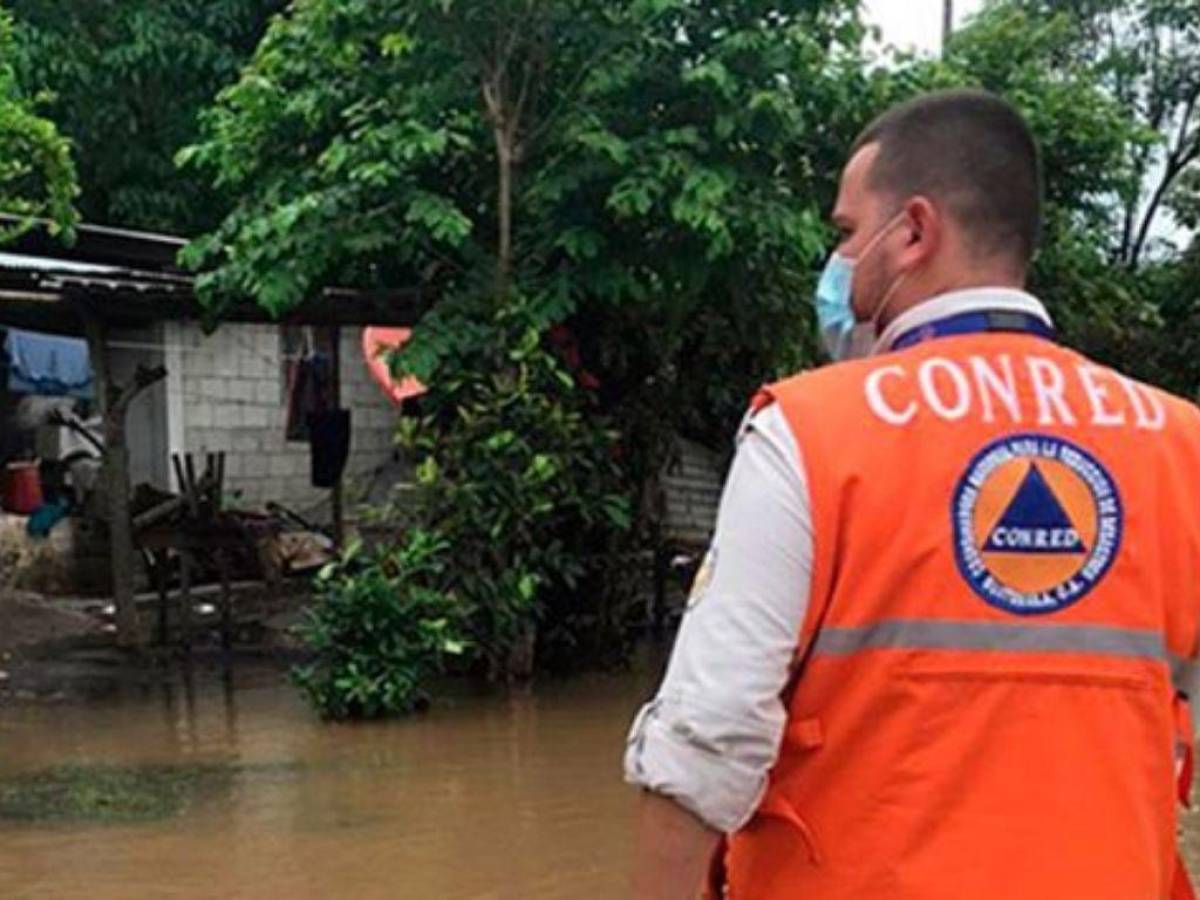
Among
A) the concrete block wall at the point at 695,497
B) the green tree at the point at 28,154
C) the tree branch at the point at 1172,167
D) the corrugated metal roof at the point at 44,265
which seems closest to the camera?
the green tree at the point at 28,154

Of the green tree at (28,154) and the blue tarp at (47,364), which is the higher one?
the green tree at (28,154)

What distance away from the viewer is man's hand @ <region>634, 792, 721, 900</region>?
1.44 m

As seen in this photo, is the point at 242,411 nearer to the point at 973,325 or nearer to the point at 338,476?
the point at 338,476

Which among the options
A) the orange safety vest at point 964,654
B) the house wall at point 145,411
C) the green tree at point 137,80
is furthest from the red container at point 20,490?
the orange safety vest at point 964,654

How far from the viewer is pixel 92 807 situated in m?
6.69

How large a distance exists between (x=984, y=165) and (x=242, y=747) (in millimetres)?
7040

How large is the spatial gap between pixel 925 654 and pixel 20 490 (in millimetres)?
13377

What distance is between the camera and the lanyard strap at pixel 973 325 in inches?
60.6

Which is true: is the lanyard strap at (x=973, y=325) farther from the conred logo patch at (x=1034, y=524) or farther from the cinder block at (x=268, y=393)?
the cinder block at (x=268, y=393)

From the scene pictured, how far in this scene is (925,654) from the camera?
1431 millimetres

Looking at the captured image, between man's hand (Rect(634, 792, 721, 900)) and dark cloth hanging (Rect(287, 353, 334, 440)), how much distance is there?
1455 cm

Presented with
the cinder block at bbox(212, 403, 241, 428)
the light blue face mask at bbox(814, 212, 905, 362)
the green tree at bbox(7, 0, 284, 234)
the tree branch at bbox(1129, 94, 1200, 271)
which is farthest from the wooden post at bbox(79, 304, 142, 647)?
the tree branch at bbox(1129, 94, 1200, 271)

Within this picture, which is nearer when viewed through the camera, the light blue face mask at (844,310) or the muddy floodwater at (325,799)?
the light blue face mask at (844,310)

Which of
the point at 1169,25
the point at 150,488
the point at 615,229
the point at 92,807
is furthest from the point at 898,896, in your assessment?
the point at 1169,25
